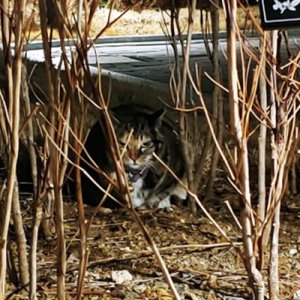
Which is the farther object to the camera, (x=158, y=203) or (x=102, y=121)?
(x=158, y=203)

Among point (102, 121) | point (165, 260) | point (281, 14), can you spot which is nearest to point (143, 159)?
point (165, 260)

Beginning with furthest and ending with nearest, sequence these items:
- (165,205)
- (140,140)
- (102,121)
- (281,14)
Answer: (140,140), (165,205), (102,121), (281,14)

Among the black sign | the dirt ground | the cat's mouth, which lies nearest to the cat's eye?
the cat's mouth

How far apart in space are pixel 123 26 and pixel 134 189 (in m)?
14.0

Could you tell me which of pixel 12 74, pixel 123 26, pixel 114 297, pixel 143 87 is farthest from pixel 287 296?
pixel 123 26

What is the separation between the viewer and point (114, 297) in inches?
122

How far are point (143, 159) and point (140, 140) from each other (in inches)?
4.4

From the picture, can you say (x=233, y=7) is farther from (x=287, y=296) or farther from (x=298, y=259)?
(x=298, y=259)

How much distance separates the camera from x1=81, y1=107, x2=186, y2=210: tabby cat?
4.44 metres

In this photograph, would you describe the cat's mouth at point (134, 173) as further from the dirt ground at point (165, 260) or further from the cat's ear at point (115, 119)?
the dirt ground at point (165, 260)

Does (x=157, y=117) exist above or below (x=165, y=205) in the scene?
above

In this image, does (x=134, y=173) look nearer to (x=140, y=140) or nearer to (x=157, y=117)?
(x=140, y=140)

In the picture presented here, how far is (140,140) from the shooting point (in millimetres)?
4512

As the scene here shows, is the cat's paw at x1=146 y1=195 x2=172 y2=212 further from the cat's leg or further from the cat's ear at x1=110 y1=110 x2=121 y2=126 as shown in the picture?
the cat's ear at x1=110 y1=110 x2=121 y2=126
